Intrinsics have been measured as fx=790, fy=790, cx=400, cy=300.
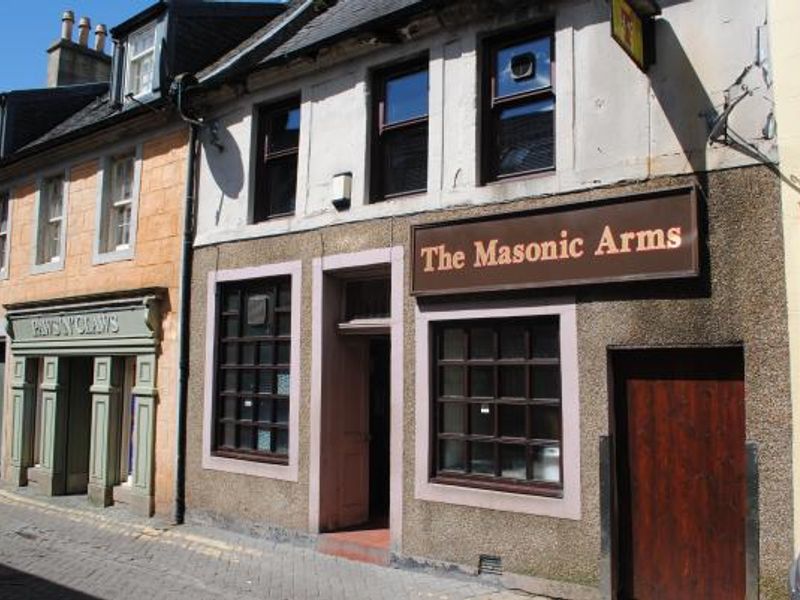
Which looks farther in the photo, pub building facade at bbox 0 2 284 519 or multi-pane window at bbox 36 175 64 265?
multi-pane window at bbox 36 175 64 265

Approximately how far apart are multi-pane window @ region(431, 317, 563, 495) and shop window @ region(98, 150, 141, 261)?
21.9ft

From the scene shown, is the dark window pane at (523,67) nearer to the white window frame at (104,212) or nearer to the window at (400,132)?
the window at (400,132)

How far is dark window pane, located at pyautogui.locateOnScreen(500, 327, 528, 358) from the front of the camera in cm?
737

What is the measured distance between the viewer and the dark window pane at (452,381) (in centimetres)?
781

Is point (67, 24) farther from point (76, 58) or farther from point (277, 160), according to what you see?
point (277, 160)

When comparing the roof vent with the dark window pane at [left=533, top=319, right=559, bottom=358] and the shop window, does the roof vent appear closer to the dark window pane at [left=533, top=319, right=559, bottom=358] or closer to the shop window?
the dark window pane at [left=533, top=319, right=559, bottom=358]

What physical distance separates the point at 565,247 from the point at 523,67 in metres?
1.95

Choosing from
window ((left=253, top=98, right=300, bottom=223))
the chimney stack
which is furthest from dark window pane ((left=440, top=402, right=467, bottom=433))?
the chimney stack

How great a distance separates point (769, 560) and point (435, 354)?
11.4 ft

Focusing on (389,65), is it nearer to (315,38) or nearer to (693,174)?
(315,38)

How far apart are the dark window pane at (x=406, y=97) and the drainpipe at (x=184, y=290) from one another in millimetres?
3215

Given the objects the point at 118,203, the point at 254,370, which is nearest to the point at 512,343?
the point at 254,370

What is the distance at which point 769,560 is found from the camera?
572 cm

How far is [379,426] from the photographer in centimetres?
995
